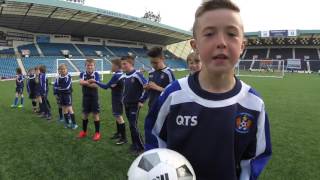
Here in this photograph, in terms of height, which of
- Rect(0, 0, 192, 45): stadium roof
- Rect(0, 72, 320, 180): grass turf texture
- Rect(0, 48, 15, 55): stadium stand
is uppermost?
Rect(0, 0, 192, 45): stadium roof

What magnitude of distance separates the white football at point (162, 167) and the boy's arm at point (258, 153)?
38 cm

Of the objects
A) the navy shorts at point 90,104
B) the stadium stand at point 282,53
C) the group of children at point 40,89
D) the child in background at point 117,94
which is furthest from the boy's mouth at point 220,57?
the stadium stand at point 282,53

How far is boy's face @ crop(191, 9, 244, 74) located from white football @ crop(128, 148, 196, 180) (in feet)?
1.66

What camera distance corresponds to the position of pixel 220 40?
1534mm

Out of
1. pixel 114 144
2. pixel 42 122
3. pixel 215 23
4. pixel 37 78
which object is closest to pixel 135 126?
pixel 114 144

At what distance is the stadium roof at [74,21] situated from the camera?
98.7 ft

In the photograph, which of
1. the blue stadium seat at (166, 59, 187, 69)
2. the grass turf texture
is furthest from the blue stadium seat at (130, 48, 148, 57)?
the grass turf texture

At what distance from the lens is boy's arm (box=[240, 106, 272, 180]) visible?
5.98 feet

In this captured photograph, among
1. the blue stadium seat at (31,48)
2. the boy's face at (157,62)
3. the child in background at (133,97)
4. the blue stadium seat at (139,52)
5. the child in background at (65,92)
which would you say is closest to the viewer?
the boy's face at (157,62)

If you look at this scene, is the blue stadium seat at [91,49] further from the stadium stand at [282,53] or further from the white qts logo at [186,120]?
the white qts logo at [186,120]

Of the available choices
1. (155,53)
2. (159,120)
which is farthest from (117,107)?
(159,120)

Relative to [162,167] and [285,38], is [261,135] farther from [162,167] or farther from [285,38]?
[285,38]

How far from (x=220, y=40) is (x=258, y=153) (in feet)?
2.47

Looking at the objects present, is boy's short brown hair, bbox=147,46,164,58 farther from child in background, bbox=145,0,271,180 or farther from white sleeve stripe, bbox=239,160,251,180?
white sleeve stripe, bbox=239,160,251,180
